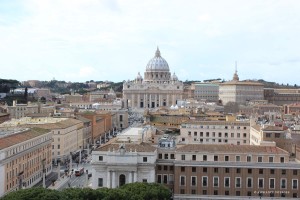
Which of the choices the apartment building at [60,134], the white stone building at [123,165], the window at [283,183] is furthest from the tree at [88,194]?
the apartment building at [60,134]

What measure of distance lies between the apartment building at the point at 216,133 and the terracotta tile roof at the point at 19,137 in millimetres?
18824

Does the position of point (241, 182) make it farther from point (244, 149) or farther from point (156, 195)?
point (156, 195)

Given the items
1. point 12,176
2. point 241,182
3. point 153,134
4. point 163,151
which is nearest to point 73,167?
point 153,134

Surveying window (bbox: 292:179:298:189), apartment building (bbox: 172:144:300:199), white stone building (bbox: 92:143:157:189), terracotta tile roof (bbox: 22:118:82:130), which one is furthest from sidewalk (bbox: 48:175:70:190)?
window (bbox: 292:179:298:189)

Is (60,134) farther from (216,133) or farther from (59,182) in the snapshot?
(216,133)

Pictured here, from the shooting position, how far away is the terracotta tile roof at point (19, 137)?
179ft

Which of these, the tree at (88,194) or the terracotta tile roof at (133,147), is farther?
the terracotta tile roof at (133,147)

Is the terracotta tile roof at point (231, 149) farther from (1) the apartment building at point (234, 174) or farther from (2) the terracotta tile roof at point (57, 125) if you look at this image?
(2) the terracotta tile roof at point (57, 125)

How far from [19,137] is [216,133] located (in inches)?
1082

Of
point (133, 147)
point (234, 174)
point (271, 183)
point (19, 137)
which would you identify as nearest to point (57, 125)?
point (19, 137)

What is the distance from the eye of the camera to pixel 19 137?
59969 millimetres

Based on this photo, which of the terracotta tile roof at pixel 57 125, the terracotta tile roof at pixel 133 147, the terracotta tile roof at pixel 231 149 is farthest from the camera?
the terracotta tile roof at pixel 57 125

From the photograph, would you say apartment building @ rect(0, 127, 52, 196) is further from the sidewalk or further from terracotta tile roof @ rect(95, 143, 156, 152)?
terracotta tile roof @ rect(95, 143, 156, 152)

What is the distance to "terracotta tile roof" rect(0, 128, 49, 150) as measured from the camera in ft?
179
